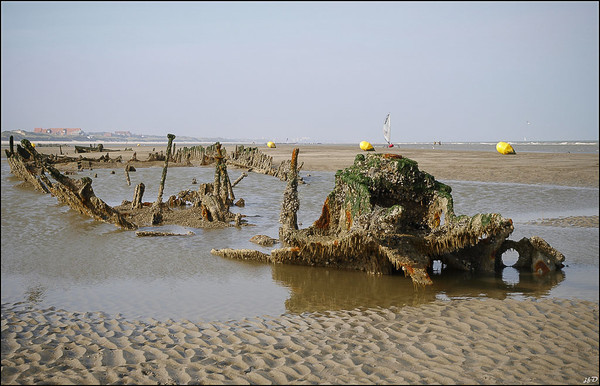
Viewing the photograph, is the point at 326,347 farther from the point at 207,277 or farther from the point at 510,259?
the point at 510,259

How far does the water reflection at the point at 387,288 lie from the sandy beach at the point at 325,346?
0.32 m

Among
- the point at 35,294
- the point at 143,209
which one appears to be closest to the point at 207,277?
the point at 35,294

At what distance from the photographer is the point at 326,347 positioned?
5125 millimetres

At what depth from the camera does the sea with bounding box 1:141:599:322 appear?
6.86 m

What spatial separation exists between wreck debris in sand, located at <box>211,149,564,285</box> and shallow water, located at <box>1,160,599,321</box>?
266 mm

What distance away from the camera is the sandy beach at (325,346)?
4.39 m

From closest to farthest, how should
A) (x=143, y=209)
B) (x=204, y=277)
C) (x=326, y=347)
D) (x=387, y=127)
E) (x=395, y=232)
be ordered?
(x=326, y=347) < (x=395, y=232) < (x=204, y=277) < (x=143, y=209) < (x=387, y=127)

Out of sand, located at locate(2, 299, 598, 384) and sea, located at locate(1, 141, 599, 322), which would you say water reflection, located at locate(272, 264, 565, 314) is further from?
sand, located at locate(2, 299, 598, 384)

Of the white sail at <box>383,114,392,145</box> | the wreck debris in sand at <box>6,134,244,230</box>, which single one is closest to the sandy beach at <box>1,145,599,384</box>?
the wreck debris in sand at <box>6,134,244,230</box>

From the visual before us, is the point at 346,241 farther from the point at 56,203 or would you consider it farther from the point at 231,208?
the point at 56,203

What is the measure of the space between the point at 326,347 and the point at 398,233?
289cm

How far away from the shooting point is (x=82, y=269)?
8.92m

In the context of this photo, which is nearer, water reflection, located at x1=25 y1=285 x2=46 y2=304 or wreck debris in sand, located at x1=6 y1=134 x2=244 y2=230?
water reflection, located at x1=25 y1=285 x2=46 y2=304

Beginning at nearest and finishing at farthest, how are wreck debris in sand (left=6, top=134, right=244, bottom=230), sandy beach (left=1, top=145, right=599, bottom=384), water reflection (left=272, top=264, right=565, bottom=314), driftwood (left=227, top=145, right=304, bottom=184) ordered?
sandy beach (left=1, top=145, right=599, bottom=384) < water reflection (left=272, top=264, right=565, bottom=314) < wreck debris in sand (left=6, top=134, right=244, bottom=230) < driftwood (left=227, top=145, right=304, bottom=184)
